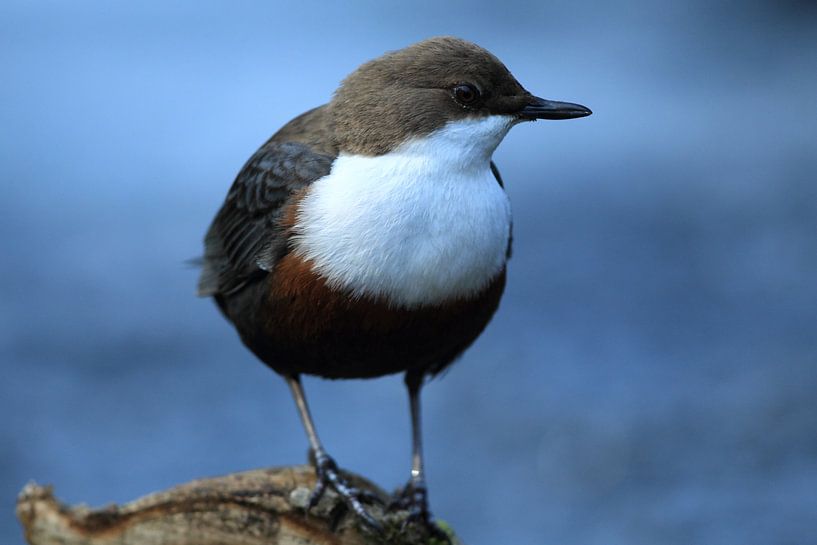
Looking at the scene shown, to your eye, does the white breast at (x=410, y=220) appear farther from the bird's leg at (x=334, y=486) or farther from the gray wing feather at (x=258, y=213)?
the bird's leg at (x=334, y=486)

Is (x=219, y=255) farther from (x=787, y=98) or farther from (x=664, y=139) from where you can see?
(x=787, y=98)

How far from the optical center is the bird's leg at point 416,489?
12.9ft

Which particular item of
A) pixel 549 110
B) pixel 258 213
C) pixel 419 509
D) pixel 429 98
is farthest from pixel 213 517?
pixel 549 110

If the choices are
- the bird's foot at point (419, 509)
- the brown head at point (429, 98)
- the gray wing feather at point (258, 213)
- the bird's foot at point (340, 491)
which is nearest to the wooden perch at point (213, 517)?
the bird's foot at point (340, 491)

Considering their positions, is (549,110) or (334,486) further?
(334,486)

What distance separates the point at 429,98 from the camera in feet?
11.5

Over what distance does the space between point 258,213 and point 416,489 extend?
105cm

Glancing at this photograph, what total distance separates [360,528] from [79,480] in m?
3.12

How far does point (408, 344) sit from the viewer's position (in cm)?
357

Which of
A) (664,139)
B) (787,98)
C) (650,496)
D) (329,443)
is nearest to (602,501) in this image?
(650,496)

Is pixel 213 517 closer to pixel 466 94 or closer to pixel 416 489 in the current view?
pixel 416 489

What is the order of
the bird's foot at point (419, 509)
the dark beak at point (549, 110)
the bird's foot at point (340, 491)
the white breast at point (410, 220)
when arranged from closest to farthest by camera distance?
the white breast at point (410, 220), the dark beak at point (549, 110), the bird's foot at point (340, 491), the bird's foot at point (419, 509)

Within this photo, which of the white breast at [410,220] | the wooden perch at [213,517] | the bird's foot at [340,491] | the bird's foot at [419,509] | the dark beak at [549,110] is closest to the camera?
the wooden perch at [213,517]

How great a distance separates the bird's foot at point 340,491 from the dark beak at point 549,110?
4.13 feet
